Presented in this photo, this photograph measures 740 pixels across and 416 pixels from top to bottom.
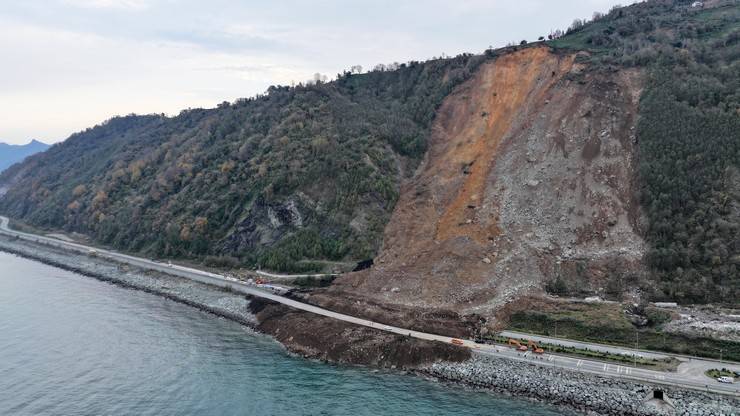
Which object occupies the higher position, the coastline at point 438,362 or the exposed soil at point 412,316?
the exposed soil at point 412,316

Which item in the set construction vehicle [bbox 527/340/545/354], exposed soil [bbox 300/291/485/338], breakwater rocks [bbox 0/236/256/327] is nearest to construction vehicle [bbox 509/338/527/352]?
construction vehicle [bbox 527/340/545/354]

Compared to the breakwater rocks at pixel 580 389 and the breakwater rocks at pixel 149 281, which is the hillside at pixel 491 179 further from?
the breakwater rocks at pixel 580 389

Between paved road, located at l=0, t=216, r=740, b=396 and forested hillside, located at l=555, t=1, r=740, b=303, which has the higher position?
forested hillside, located at l=555, t=1, r=740, b=303

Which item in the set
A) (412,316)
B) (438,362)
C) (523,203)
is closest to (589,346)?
(438,362)

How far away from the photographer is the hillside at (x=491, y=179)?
5962 centimetres

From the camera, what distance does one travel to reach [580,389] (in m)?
42.3

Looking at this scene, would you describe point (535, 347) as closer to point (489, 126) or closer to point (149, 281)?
point (489, 126)

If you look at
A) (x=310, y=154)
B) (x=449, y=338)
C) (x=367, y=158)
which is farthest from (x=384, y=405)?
(x=310, y=154)

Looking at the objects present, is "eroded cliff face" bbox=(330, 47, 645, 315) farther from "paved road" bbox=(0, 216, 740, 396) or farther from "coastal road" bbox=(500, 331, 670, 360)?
"coastal road" bbox=(500, 331, 670, 360)

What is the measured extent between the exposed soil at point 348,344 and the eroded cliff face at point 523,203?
7.48 m

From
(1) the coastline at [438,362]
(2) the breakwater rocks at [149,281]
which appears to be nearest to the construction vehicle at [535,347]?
(1) the coastline at [438,362]

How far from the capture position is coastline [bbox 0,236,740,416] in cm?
3966

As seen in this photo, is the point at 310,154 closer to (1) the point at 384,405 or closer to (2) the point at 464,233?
(2) the point at 464,233

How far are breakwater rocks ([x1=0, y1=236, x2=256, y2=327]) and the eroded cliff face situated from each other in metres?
13.3
